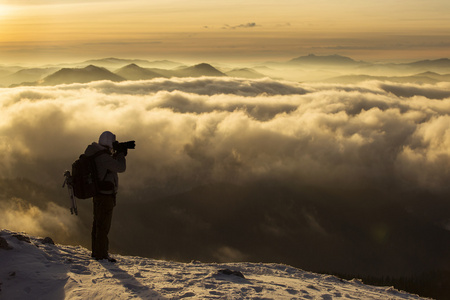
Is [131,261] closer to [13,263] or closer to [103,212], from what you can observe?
[103,212]

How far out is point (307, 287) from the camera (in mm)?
9508

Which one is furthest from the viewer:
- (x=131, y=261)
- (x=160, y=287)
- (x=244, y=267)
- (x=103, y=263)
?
(x=244, y=267)

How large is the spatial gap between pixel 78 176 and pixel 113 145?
0.99 meters

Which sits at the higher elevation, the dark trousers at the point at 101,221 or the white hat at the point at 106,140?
the white hat at the point at 106,140

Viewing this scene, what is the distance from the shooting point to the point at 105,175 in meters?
8.89

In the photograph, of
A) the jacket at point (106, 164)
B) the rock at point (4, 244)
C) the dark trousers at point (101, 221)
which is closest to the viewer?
the jacket at point (106, 164)

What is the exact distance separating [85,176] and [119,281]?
2.34 metres

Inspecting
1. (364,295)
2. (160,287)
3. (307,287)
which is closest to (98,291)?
(160,287)

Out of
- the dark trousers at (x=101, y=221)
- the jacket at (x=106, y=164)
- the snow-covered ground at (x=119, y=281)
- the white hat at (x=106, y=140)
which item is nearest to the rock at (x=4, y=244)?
the snow-covered ground at (x=119, y=281)

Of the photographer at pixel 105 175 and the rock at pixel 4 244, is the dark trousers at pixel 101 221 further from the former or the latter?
the rock at pixel 4 244

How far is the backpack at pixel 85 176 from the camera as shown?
8.70 m

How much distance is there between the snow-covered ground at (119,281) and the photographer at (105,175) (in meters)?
0.76

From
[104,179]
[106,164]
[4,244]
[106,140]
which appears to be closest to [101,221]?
[104,179]

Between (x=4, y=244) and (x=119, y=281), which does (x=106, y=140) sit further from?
(x=4, y=244)
